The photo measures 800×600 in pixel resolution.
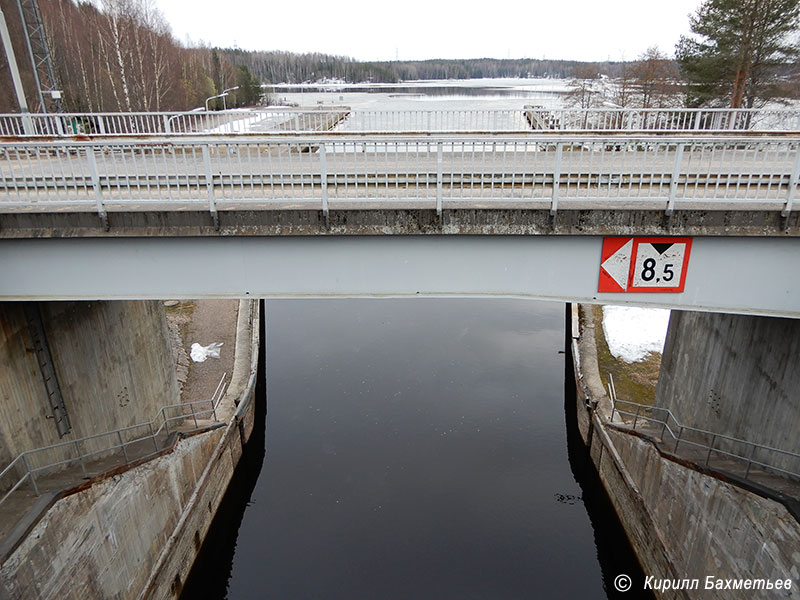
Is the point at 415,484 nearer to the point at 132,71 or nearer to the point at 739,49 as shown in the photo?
the point at 739,49

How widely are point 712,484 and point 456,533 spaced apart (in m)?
6.52

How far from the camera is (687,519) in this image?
10.0 meters

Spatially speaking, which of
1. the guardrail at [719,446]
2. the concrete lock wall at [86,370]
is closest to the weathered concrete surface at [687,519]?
the guardrail at [719,446]

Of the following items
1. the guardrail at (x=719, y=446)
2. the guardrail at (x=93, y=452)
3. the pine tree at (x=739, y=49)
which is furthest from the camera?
the pine tree at (x=739, y=49)

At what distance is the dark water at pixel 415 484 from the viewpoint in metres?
12.7

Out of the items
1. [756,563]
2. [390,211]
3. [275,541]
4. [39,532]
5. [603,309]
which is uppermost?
[390,211]

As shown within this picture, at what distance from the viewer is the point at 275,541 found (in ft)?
45.2

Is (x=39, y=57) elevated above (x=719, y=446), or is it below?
above

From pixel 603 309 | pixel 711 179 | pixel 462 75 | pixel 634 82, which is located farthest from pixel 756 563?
pixel 462 75

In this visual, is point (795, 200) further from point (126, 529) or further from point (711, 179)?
point (126, 529)

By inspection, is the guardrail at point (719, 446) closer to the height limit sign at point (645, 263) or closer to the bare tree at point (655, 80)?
the height limit sign at point (645, 263)

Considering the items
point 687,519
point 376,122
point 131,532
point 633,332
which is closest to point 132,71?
point 376,122

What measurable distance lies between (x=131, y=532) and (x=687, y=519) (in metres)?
10.4

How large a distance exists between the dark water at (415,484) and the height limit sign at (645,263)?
8.04 metres
